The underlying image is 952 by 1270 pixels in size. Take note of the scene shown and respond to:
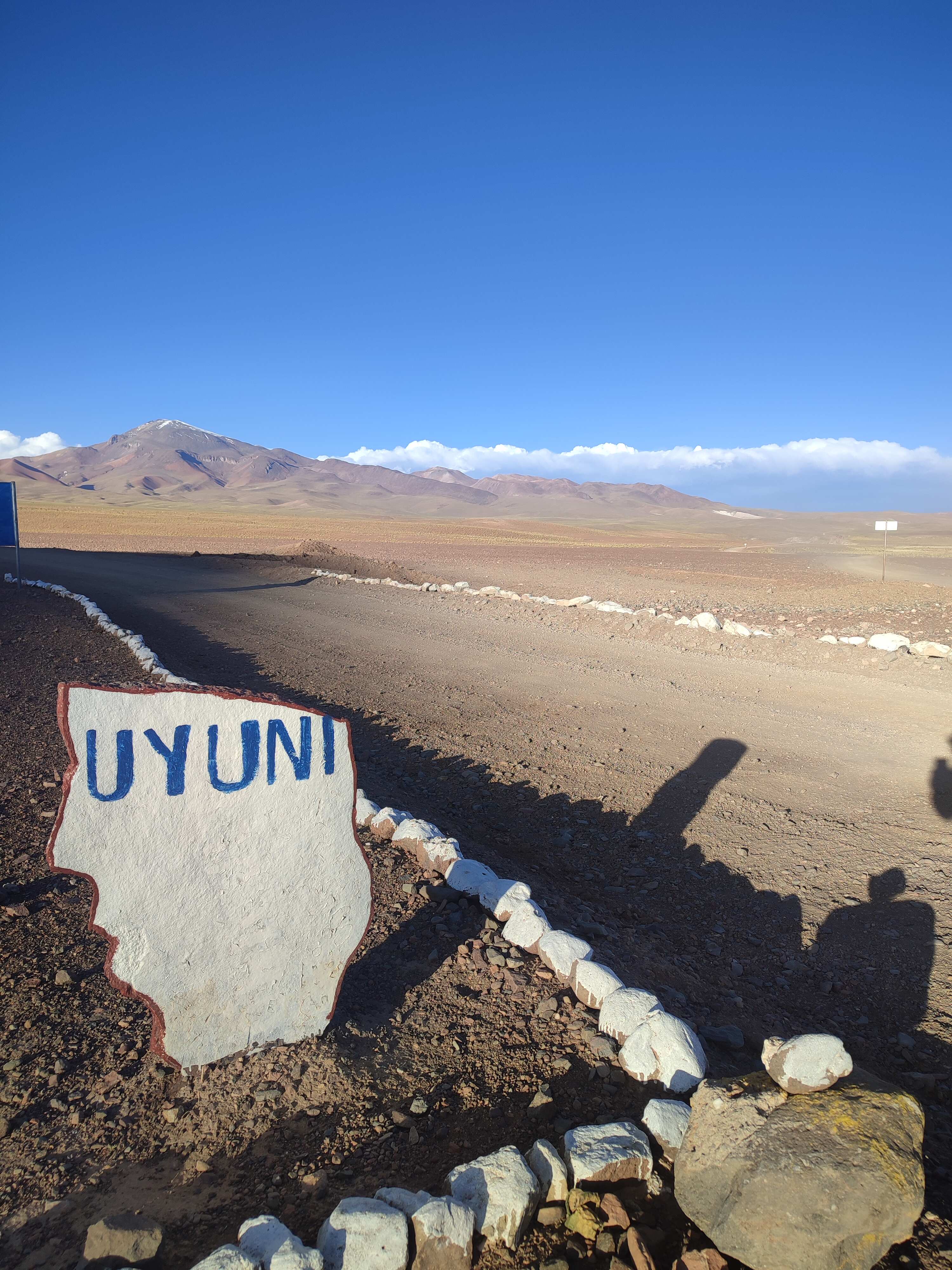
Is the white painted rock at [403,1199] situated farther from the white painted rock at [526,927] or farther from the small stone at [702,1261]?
the white painted rock at [526,927]

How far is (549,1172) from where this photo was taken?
7.14 feet

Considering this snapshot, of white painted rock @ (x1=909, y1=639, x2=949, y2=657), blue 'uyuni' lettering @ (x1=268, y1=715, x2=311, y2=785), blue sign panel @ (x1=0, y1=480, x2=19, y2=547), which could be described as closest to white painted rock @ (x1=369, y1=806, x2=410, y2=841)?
blue 'uyuni' lettering @ (x1=268, y1=715, x2=311, y2=785)

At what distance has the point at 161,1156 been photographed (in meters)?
2.33

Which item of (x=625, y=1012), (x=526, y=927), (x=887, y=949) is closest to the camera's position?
(x=625, y=1012)

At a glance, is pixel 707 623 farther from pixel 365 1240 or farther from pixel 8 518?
pixel 8 518

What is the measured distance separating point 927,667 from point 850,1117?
855 cm

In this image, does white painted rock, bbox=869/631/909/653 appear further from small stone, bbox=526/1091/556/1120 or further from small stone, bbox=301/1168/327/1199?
small stone, bbox=301/1168/327/1199

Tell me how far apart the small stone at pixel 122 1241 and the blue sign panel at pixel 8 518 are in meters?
15.7

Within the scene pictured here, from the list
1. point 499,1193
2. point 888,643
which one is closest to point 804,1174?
point 499,1193

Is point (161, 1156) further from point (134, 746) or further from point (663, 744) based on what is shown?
point (663, 744)

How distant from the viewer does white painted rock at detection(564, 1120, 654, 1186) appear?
2.20 m

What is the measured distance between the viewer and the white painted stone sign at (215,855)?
2348 millimetres

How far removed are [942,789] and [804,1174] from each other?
194 inches

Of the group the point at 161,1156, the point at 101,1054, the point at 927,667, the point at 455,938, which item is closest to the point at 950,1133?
the point at 455,938
